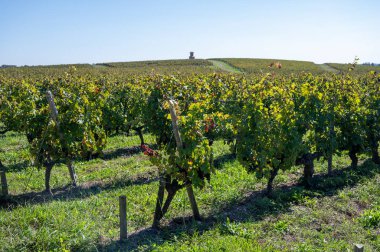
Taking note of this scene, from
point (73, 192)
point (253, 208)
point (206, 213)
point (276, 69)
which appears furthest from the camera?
point (276, 69)

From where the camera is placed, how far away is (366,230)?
6066mm

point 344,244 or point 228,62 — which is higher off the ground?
point 228,62

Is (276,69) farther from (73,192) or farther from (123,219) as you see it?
(123,219)

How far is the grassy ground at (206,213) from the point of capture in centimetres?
546

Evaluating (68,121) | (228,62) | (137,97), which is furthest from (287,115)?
(228,62)

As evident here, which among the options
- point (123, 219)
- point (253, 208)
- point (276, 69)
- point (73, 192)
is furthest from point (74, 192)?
point (276, 69)

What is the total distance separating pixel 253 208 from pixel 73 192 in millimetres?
4229

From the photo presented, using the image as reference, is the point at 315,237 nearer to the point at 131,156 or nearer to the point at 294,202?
the point at 294,202

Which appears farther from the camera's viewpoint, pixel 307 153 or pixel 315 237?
pixel 307 153

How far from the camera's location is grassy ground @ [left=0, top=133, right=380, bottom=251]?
5.46 meters

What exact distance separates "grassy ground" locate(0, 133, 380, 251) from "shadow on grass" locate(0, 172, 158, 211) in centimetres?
3

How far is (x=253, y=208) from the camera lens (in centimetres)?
708

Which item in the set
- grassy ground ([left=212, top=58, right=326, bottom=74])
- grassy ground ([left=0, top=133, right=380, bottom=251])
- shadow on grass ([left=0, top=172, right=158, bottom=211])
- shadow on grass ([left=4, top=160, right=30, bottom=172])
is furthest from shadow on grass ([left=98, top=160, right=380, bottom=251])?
grassy ground ([left=212, top=58, right=326, bottom=74])

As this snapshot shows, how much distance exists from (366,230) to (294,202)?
1581 millimetres
